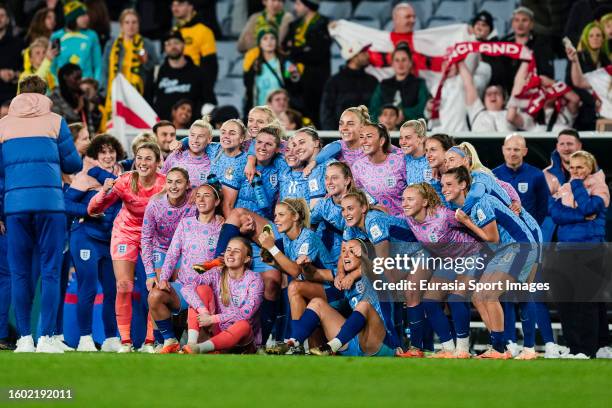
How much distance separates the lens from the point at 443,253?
10.8m

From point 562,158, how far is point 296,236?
9.81 feet

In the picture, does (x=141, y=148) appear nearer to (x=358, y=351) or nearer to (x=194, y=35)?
(x=358, y=351)

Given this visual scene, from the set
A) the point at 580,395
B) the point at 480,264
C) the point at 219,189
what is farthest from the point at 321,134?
the point at 580,395

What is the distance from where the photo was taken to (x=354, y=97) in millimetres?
14703

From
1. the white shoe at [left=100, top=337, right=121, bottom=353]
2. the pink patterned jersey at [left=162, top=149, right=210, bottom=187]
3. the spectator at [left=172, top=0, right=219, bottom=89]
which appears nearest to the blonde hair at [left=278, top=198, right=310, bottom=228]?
the pink patterned jersey at [left=162, top=149, right=210, bottom=187]

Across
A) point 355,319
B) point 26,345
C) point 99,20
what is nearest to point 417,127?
point 355,319

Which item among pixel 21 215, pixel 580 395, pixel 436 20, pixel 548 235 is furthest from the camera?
pixel 436 20

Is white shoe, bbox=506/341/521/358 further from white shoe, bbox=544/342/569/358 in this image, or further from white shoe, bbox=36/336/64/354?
white shoe, bbox=36/336/64/354

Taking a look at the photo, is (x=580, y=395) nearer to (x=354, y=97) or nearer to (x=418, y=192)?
(x=418, y=192)

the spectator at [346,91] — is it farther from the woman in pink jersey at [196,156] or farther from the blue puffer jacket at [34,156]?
Result: the blue puffer jacket at [34,156]

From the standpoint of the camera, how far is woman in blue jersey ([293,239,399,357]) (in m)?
10.5

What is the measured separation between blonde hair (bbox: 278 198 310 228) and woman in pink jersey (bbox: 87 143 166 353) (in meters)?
1.27

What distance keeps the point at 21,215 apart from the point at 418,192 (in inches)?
122

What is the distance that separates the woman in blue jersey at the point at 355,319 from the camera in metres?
10.5
